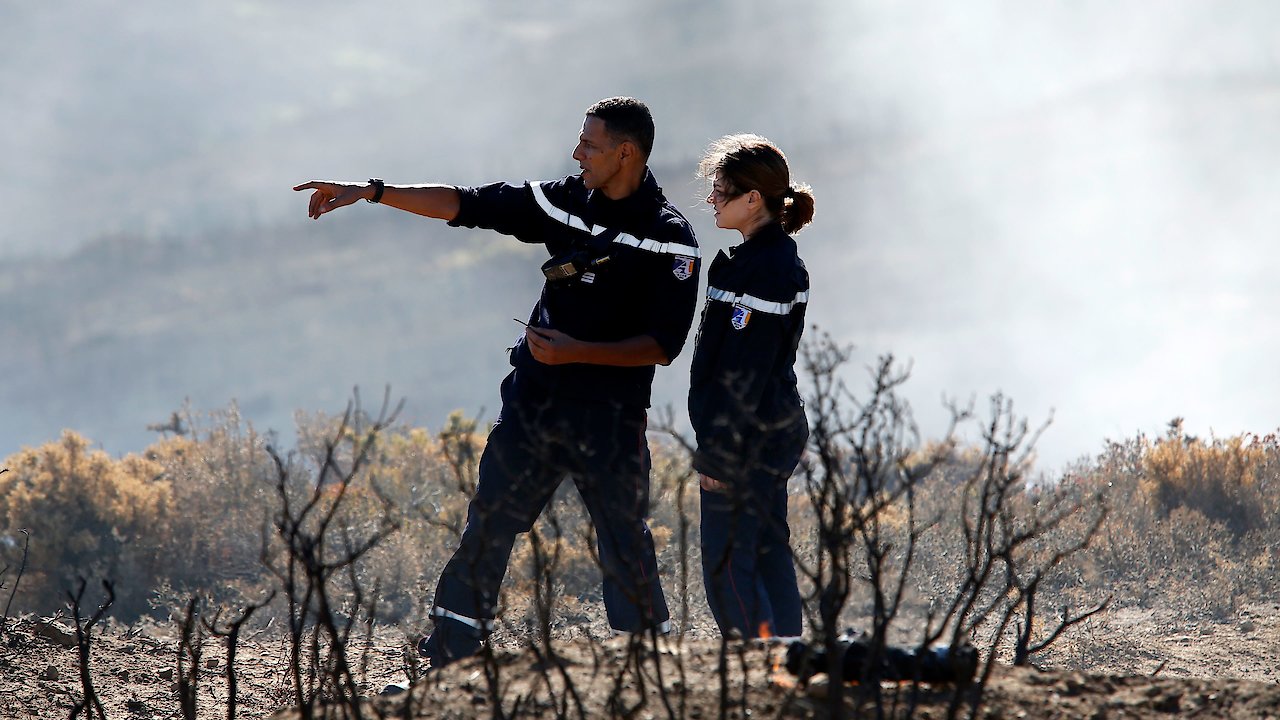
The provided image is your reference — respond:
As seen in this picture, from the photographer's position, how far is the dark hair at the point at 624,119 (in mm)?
4555

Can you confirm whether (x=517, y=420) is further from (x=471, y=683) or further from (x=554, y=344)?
(x=471, y=683)

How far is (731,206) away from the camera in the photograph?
4.60 m

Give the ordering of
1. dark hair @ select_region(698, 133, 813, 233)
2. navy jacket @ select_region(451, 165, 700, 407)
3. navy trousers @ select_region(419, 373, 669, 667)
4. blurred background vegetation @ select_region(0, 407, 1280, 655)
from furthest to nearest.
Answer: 1. blurred background vegetation @ select_region(0, 407, 1280, 655)
2. dark hair @ select_region(698, 133, 813, 233)
3. navy jacket @ select_region(451, 165, 700, 407)
4. navy trousers @ select_region(419, 373, 669, 667)

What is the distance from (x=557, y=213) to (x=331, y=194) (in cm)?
79

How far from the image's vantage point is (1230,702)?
3281mm

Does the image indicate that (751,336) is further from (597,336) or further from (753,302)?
(597,336)

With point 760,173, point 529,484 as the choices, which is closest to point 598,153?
point 760,173

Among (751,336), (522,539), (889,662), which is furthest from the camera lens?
(522,539)

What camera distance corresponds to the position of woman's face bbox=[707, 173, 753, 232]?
4.59 meters

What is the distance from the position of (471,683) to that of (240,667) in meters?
3.53

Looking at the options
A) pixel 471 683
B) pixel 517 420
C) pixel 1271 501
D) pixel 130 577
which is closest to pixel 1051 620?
pixel 1271 501

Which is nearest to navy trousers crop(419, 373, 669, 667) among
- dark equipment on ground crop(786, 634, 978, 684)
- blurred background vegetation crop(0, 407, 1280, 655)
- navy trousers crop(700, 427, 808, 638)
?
navy trousers crop(700, 427, 808, 638)

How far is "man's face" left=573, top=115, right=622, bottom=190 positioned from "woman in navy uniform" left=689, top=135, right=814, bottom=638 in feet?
1.19

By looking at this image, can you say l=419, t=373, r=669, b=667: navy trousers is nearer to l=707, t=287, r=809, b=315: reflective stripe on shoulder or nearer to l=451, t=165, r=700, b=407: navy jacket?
l=451, t=165, r=700, b=407: navy jacket
